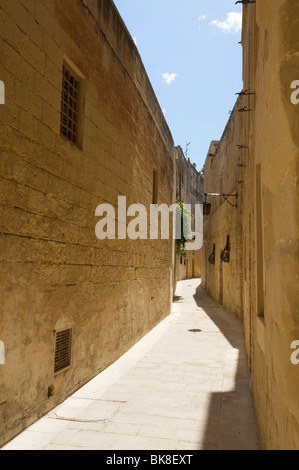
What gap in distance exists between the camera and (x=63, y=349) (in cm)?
462

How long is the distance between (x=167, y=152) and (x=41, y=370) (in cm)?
939

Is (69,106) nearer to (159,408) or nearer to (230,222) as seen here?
(159,408)

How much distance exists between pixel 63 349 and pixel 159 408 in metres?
1.32

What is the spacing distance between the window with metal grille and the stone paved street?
418 millimetres

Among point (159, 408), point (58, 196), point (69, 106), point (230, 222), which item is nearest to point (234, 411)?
point (159, 408)

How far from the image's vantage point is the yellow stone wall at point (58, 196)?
349cm

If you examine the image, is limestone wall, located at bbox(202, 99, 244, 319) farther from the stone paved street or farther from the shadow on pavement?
the shadow on pavement

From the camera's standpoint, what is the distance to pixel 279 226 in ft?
5.87

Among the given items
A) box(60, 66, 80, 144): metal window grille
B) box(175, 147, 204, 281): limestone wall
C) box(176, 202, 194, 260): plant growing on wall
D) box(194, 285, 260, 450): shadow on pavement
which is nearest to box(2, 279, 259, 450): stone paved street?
box(194, 285, 260, 450): shadow on pavement

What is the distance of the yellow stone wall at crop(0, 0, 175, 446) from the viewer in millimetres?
3494

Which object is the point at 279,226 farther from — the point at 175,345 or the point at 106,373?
the point at 175,345

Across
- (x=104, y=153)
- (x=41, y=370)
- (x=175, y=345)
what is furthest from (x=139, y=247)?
(x=41, y=370)

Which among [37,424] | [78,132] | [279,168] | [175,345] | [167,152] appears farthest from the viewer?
[167,152]

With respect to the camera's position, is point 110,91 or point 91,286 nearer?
point 91,286
